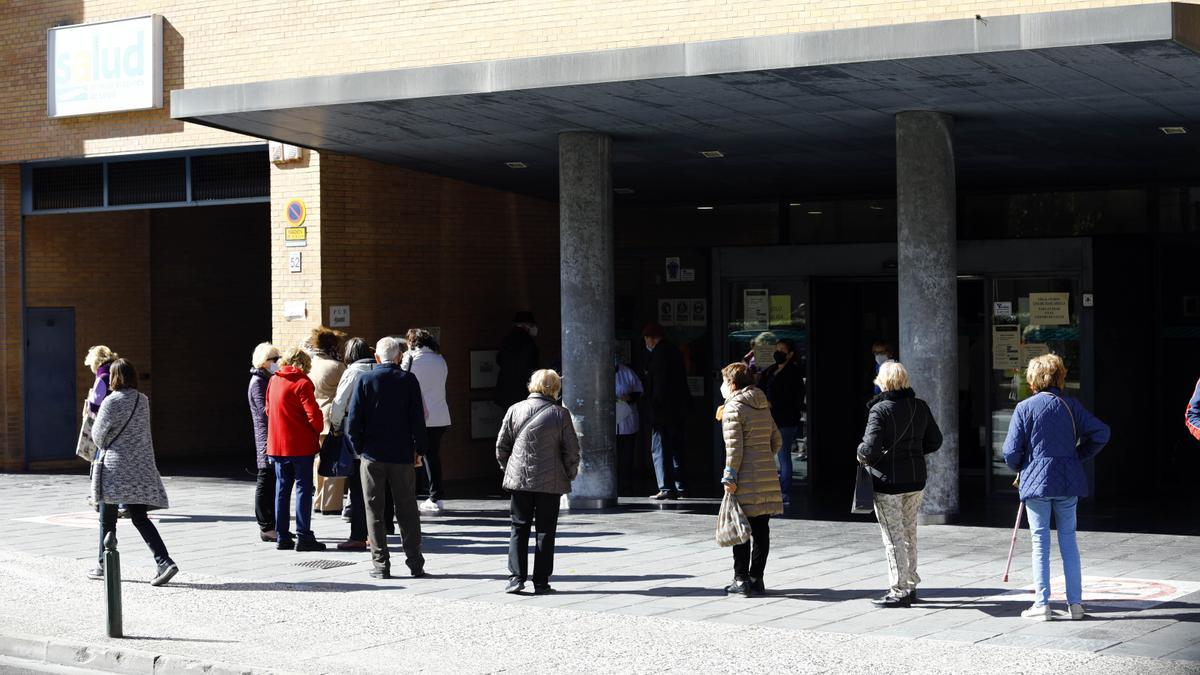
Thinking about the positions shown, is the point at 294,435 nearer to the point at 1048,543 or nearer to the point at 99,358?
the point at 99,358

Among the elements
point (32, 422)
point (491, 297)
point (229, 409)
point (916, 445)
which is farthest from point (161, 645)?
point (229, 409)

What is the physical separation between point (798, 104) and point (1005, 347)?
15.9 ft

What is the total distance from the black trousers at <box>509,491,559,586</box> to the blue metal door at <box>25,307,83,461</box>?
1186 centimetres

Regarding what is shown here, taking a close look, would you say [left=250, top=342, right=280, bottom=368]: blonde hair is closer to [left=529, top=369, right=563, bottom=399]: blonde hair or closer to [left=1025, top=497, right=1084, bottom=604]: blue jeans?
[left=529, top=369, right=563, bottom=399]: blonde hair

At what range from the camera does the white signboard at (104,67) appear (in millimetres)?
18438

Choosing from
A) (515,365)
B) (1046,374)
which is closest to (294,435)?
(515,365)

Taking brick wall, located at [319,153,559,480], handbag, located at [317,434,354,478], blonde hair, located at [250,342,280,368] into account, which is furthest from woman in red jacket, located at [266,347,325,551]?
brick wall, located at [319,153,559,480]

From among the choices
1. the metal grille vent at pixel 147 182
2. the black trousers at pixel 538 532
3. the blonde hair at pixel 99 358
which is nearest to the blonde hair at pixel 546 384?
the black trousers at pixel 538 532

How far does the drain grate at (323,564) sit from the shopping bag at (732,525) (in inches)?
129

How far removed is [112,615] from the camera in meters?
8.99

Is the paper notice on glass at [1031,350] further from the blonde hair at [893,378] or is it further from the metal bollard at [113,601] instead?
the metal bollard at [113,601]

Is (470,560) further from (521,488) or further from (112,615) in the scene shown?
(112,615)

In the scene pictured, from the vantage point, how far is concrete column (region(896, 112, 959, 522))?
45.5 ft

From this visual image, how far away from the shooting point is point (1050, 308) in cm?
1661
